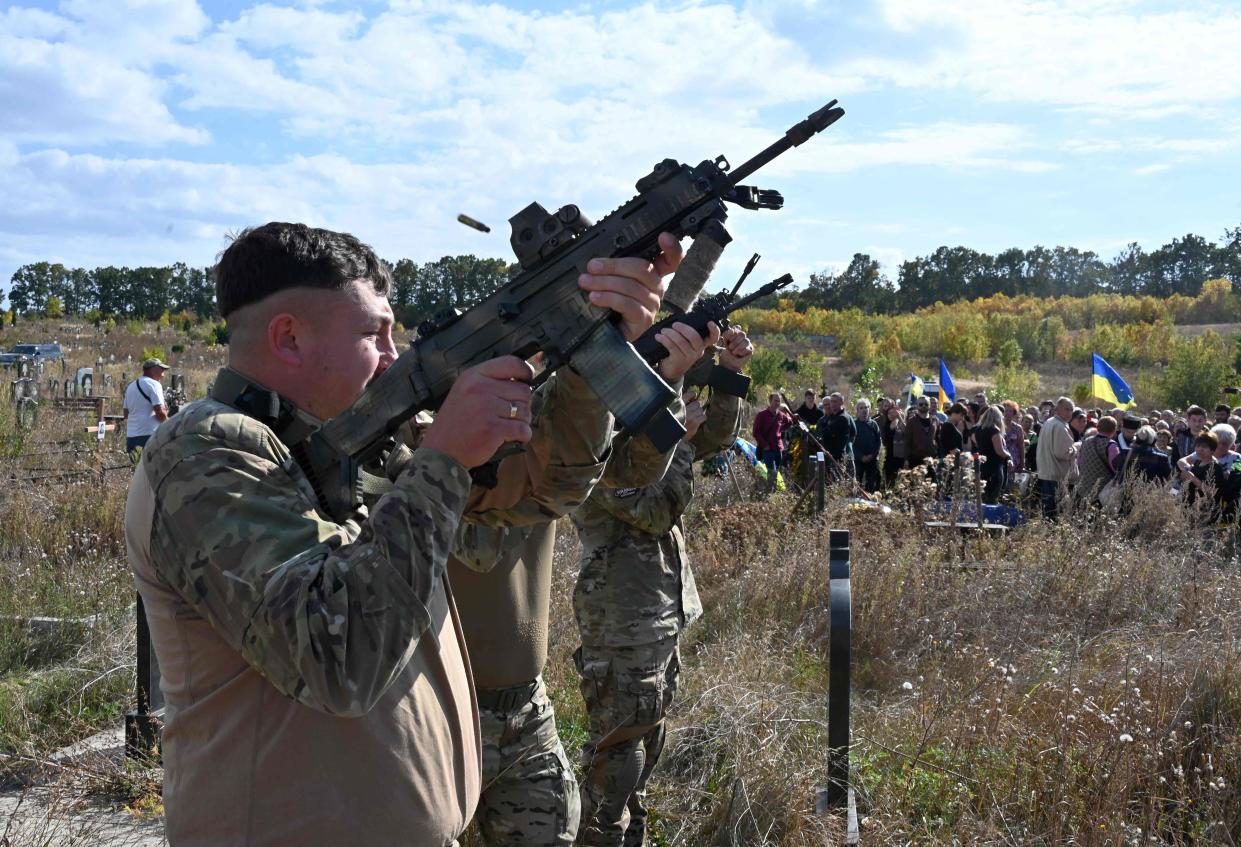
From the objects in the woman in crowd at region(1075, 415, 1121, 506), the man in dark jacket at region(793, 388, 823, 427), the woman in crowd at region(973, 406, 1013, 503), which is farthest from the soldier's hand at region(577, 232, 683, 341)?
the man in dark jacket at region(793, 388, 823, 427)

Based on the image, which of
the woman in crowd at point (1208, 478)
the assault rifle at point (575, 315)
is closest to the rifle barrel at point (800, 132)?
the assault rifle at point (575, 315)

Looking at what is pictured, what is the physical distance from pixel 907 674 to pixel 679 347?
386cm

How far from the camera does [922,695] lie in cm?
480

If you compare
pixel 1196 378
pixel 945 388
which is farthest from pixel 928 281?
pixel 945 388

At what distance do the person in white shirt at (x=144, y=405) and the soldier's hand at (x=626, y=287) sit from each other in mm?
11646

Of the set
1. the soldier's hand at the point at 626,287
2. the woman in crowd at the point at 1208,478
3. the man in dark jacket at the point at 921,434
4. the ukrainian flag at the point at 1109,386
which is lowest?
the woman in crowd at the point at 1208,478

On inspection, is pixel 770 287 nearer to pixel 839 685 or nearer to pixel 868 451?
pixel 839 685

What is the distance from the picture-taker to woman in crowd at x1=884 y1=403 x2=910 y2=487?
15007 millimetres

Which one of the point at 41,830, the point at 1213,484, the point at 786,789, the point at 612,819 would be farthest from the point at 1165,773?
the point at 1213,484

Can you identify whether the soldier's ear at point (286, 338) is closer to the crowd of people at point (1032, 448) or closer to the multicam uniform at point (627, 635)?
the multicam uniform at point (627, 635)

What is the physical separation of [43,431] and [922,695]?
49.0 ft

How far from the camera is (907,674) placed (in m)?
6.24

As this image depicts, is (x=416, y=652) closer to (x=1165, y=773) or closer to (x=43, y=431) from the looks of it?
(x=1165, y=773)

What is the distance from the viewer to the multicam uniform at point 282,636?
1.65m
